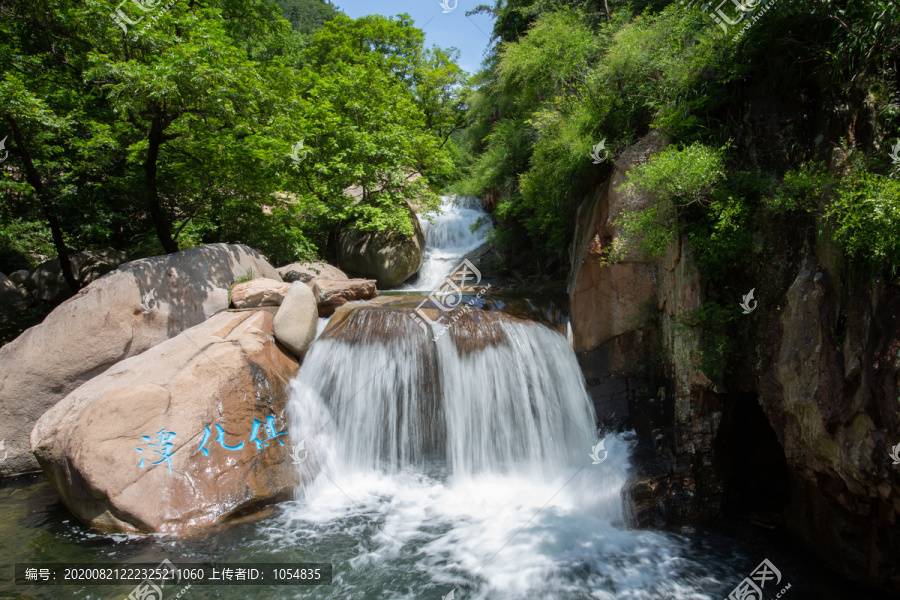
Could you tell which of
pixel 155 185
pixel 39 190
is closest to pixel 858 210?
pixel 155 185

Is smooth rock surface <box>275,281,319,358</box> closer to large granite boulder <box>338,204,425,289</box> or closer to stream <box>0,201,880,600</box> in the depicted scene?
stream <box>0,201,880,600</box>

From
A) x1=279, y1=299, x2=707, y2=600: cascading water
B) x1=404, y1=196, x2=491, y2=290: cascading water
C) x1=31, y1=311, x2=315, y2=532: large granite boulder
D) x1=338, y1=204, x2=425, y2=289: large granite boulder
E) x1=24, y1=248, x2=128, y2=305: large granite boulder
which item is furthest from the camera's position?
x1=404, y1=196, x2=491, y2=290: cascading water

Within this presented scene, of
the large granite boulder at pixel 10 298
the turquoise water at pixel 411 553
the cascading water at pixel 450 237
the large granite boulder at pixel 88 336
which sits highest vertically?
the cascading water at pixel 450 237

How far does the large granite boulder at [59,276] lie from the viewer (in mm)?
9250

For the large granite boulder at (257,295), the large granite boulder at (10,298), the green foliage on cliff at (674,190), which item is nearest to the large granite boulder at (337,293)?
the large granite boulder at (257,295)

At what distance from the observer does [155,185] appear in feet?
26.8

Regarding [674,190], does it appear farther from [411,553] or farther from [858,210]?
[411,553]

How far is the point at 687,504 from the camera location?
5234mm

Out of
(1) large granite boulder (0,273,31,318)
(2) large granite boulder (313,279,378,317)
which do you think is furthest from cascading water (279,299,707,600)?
(1) large granite boulder (0,273,31,318)

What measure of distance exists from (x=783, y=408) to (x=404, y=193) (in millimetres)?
10158

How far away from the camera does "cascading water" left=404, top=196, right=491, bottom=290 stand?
43.8 ft

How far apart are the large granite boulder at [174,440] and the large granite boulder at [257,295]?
1.14 m

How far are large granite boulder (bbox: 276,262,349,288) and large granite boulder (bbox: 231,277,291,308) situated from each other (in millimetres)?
2307

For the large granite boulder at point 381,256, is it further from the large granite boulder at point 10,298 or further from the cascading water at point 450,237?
the large granite boulder at point 10,298
